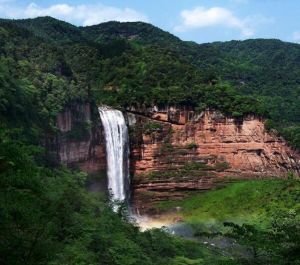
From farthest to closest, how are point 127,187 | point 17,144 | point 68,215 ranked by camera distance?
point 127,187 < point 68,215 < point 17,144

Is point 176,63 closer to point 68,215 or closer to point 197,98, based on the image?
point 197,98

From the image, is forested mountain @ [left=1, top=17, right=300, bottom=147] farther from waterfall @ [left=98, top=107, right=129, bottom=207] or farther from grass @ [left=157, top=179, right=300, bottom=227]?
grass @ [left=157, top=179, right=300, bottom=227]

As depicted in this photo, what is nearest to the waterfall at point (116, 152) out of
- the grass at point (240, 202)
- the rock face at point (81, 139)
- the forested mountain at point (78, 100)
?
the rock face at point (81, 139)

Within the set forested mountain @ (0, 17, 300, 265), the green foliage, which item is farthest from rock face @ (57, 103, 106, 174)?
the green foliage

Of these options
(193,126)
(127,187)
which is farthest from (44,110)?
(193,126)

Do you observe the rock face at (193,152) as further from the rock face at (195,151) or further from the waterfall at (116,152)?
the waterfall at (116,152)

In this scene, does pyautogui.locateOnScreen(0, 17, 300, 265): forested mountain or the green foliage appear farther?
the green foliage
